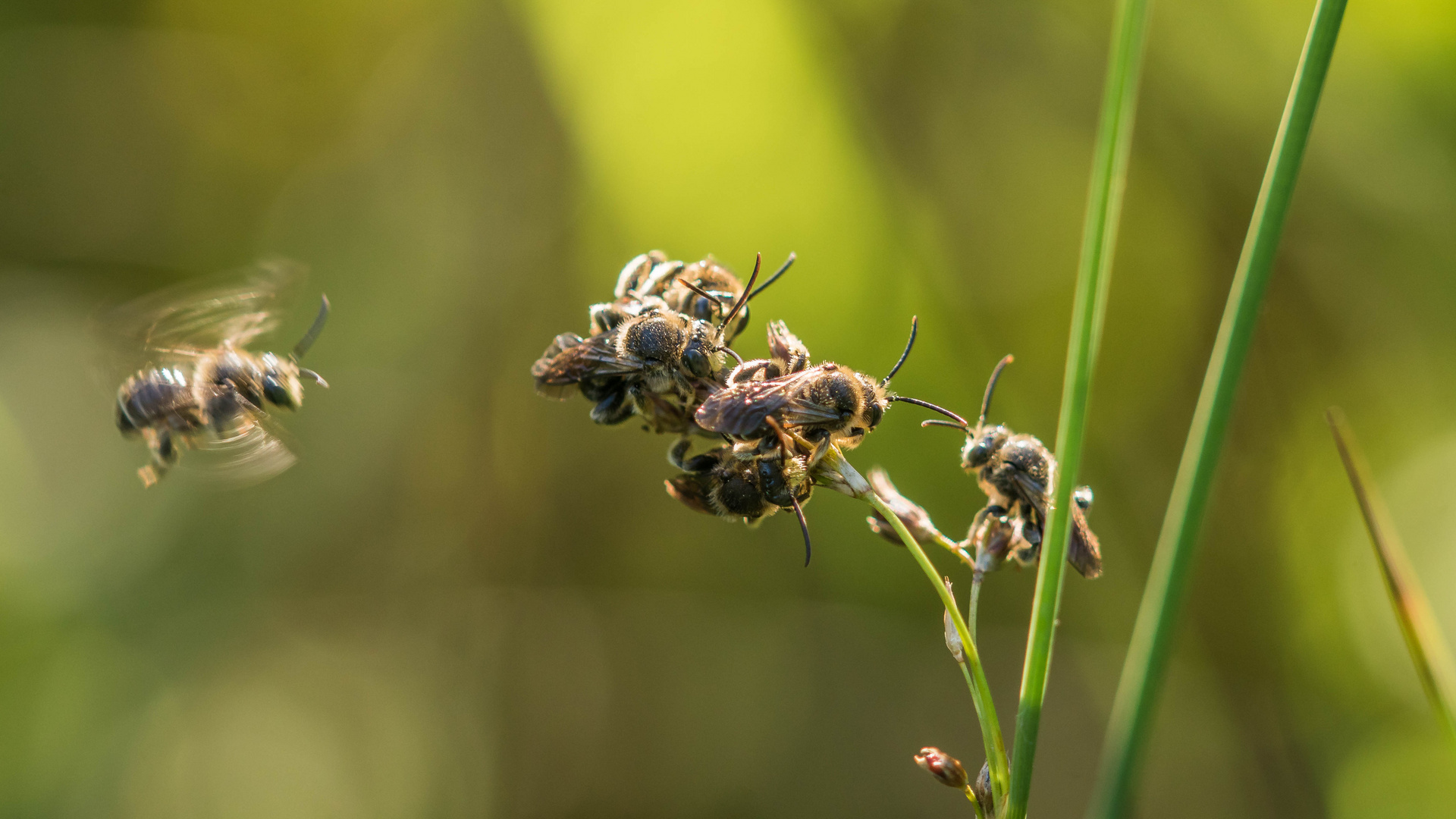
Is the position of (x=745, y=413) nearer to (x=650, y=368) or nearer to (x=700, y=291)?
(x=650, y=368)

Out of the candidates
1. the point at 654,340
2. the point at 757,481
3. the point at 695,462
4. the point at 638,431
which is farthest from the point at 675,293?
the point at 638,431

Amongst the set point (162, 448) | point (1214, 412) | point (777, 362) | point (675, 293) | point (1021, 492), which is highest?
point (162, 448)

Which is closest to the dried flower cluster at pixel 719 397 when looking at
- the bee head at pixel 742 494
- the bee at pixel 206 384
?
the bee head at pixel 742 494

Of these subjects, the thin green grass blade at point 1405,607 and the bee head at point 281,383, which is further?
the bee head at point 281,383

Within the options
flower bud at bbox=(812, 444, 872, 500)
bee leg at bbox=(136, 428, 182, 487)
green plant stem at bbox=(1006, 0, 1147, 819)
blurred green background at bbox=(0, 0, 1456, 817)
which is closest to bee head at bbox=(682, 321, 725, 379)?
flower bud at bbox=(812, 444, 872, 500)

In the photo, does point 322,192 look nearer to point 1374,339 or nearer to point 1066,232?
point 1066,232

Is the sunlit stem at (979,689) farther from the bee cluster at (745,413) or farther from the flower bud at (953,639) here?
the bee cluster at (745,413)
